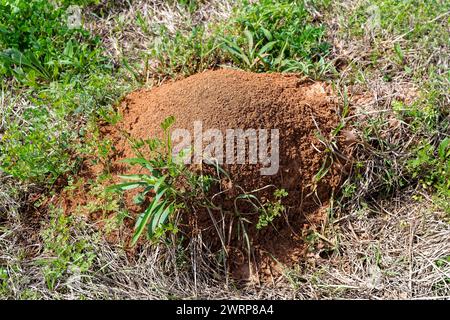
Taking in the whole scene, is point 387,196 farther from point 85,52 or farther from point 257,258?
point 85,52

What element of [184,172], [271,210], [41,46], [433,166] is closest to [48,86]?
[41,46]

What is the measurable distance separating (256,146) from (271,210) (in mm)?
371

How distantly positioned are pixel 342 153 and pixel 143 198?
1.20m

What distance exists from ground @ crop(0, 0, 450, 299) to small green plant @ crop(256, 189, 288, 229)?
0.04 m

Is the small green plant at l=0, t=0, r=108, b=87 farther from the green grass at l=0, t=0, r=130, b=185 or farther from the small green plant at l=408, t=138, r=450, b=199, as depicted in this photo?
the small green plant at l=408, t=138, r=450, b=199

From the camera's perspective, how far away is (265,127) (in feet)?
9.71

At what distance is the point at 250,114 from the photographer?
2.95 m

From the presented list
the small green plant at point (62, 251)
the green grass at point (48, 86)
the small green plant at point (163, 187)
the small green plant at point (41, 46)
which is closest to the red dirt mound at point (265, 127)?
the small green plant at point (163, 187)

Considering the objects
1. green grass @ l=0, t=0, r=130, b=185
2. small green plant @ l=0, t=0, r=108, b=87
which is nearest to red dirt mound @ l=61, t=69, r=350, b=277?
green grass @ l=0, t=0, r=130, b=185

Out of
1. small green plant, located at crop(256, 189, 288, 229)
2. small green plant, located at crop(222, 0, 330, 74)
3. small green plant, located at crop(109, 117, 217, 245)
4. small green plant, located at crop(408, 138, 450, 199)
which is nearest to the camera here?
small green plant, located at crop(109, 117, 217, 245)

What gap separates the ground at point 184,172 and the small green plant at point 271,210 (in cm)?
4

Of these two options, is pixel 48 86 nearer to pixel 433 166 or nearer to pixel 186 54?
pixel 186 54

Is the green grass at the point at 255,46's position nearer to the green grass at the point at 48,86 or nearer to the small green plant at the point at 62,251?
the green grass at the point at 48,86

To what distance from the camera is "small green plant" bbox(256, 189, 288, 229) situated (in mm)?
2850
